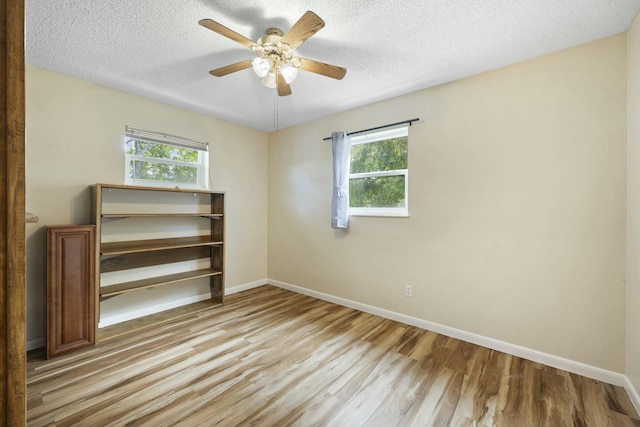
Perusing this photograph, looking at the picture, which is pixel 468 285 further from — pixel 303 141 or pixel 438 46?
pixel 303 141

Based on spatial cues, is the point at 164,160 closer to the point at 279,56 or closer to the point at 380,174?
the point at 279,56

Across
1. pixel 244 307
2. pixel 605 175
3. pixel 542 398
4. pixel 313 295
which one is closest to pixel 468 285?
pixel 542 398

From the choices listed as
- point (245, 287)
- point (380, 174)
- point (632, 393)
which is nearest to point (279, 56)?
point (380, 174)

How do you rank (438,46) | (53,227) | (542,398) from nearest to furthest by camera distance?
Result: (542,398) → (438,46) → (53,227)

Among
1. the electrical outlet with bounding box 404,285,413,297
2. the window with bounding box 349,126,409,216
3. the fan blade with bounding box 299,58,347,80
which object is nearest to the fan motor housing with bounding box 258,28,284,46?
the fan blade with bounding box 299,58,347,80

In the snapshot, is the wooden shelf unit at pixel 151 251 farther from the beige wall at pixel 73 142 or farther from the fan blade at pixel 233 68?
the fan blade at pixel 233 68

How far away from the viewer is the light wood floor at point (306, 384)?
1.52m

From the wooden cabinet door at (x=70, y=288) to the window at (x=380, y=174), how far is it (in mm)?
2625

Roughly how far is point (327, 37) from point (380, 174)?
1.51 m

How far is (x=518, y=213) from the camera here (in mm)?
2148

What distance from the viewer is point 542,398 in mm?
1678

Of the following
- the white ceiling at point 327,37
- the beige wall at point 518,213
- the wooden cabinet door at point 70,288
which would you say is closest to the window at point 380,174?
the beige wall at point 518,213

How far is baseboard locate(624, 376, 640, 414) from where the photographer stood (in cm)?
158

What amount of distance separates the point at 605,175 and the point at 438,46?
4.94 feet
